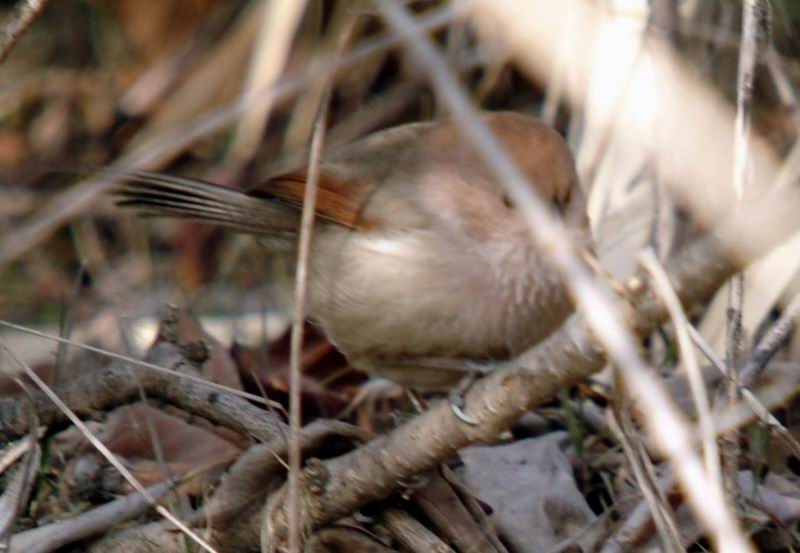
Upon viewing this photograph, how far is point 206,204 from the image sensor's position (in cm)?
377

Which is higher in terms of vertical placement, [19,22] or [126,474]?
→ [19,22]

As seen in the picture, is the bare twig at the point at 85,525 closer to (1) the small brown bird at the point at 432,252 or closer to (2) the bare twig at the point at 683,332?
(1) the small brown bird at the point at 432,252

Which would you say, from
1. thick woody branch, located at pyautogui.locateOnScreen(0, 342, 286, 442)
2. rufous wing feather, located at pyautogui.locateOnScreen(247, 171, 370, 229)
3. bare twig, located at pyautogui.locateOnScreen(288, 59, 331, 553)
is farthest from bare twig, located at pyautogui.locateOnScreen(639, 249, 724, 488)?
rufous wing feather, located at pyautogui.locateOnScreen(247, 171, 370, 229)

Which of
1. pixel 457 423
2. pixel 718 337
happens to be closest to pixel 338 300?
pixel 457 423

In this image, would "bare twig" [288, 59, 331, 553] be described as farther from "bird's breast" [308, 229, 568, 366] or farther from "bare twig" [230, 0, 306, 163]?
"bare twig" [230, 0, 306, 163]

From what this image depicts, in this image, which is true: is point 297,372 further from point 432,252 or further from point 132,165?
point 132,165

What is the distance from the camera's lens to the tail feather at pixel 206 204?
3.73m

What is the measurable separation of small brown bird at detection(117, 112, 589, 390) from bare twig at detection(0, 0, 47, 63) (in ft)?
2.89

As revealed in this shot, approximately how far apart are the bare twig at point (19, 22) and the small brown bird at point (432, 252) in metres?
0.88

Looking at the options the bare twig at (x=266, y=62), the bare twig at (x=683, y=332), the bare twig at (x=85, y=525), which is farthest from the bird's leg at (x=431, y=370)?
the bare twig at (x=266, y=62)

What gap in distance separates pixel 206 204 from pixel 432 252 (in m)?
0.90

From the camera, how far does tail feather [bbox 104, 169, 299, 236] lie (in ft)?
12.2

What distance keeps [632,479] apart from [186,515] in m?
1.03

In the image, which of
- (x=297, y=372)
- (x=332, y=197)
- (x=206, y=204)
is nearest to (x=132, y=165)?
(x=206, y=204)
